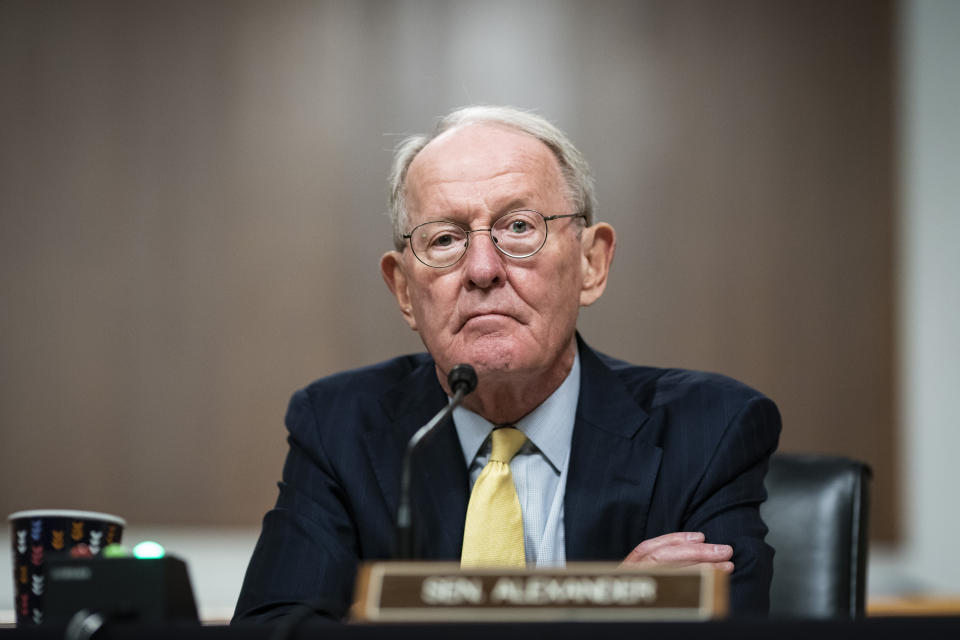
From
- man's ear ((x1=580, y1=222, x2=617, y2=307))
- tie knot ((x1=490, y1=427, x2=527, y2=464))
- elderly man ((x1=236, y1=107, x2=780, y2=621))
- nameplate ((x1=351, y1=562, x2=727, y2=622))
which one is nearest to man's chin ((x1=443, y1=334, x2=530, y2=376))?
elderly man ((x1=236, y1=107, x2=780, y2=621))

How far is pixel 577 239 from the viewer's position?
5.47 feet

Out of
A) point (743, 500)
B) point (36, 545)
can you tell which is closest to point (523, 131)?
point (743, 500)

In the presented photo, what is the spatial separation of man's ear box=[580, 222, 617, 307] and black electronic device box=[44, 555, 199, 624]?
3.25ft

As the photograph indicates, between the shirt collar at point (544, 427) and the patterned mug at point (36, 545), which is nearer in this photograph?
the patterned mug at point (36, 545)

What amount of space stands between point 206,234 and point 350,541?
2.08 metres

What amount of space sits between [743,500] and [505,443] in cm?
39

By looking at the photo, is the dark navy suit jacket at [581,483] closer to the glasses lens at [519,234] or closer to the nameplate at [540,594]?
the glasses lens at [519,234]

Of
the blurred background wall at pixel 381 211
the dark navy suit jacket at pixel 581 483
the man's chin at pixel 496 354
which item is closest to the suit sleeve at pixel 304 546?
the dark navy suit jacket at pixel 581 483

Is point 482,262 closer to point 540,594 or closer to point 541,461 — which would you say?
point 541,461

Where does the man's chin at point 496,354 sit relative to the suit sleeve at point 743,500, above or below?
above

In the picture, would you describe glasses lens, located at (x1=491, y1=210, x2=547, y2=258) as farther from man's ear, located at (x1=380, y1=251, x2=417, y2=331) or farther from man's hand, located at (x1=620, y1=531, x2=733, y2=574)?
man's hand, located at (x1=620, y1=531, x2=733, y2=574)

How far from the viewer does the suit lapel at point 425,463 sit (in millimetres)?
1502

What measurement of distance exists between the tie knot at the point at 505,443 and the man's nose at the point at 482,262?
25cm

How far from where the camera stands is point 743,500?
1.49 m
